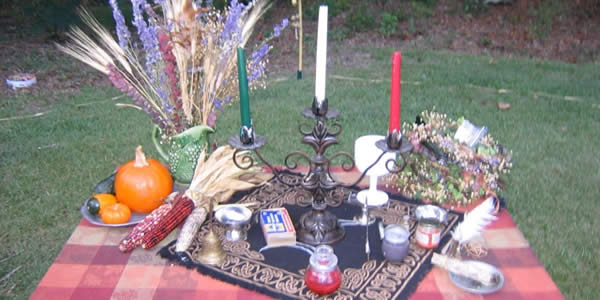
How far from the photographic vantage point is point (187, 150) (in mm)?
2299

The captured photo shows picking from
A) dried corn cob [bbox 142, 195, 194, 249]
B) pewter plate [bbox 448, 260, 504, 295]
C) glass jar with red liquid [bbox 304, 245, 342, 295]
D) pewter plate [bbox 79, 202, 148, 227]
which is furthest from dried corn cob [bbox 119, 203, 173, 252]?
pewter plate [bbox 448, 260, 504, 295]

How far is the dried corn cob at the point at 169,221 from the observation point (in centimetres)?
190

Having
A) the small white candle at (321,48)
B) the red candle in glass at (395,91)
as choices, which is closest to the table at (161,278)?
the red candle in glass at (395,91)

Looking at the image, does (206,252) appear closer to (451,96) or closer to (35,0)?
(451,96)

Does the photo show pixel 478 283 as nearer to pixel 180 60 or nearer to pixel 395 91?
pixel 395 91

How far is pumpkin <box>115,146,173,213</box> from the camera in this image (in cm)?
211

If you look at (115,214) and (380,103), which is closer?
(115,214)

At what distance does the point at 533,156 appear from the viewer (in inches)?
170

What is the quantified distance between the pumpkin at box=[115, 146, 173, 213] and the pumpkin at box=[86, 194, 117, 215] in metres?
0.05

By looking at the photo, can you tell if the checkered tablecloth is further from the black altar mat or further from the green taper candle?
the green taper candle

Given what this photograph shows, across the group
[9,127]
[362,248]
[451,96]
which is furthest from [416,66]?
[362,248]

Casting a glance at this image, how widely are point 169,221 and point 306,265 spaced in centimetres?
55

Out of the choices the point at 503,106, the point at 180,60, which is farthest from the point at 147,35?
the point at 503,106

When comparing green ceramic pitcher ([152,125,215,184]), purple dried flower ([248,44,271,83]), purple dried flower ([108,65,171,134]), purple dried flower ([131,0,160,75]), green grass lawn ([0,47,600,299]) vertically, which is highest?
purple dried flower ([131,0,160,75])
